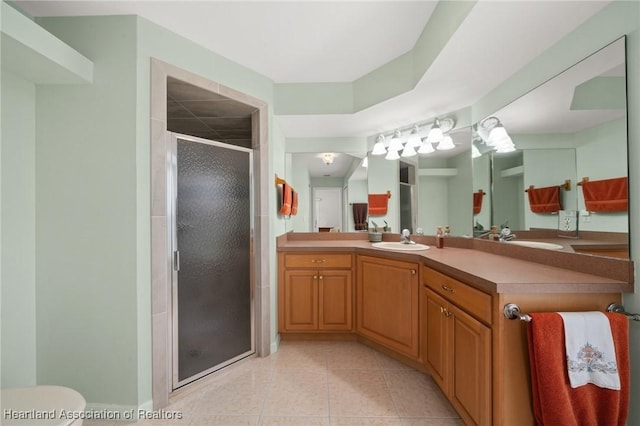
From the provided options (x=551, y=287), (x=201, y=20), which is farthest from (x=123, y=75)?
(x=551, y=287)

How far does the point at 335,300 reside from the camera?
2400 millimetres

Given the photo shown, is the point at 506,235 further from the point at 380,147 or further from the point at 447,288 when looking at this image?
the point at 380,147

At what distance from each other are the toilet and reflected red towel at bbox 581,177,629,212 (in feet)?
7.46

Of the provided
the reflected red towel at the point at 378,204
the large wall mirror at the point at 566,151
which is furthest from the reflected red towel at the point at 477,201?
the reflected red towel at the point at 378,204

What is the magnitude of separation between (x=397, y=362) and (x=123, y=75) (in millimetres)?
2653

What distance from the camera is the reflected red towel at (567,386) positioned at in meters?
1.01

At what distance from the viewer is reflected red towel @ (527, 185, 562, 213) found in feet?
4.83

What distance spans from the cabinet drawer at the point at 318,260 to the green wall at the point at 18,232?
161 centimetres

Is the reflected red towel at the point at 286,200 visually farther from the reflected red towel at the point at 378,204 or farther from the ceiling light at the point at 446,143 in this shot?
the ceiling light at the point at 446,143

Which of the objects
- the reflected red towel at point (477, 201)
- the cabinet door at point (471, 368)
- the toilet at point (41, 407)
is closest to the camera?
the toilet at point (41, 407)

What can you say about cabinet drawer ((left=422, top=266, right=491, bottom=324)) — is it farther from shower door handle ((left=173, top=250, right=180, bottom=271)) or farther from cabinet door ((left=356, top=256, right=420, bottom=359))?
shower door handle ((left=173, top=250, right=180, bottom=271))

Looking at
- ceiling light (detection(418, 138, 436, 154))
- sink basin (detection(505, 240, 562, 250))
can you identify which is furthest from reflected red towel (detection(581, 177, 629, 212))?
ceiling light (detection(418, 138, 436, 154))

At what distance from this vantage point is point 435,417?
1.53 m

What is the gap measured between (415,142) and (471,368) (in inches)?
73.4
